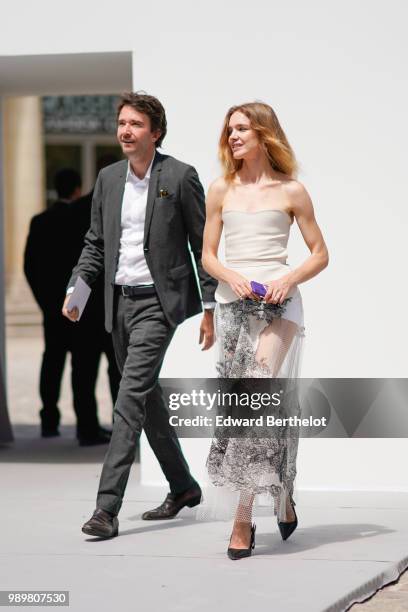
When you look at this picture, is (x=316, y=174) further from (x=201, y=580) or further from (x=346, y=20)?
(x=201, y=580)

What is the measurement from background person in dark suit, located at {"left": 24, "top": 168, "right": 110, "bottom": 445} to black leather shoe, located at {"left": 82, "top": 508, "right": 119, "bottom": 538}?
363 centimetres

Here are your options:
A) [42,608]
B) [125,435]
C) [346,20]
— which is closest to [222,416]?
[125,435]

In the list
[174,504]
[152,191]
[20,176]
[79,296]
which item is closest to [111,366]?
[174,504]

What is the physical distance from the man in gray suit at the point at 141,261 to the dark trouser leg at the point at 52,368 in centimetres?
388

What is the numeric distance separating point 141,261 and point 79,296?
33cm

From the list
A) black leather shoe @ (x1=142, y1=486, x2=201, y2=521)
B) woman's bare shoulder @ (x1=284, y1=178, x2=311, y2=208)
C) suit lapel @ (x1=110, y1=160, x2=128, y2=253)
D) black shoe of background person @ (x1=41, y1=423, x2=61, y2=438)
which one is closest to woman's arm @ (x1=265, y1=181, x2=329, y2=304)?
woman's bare shoulder @ (x1=284, y1=178, x2=311, y2=208)

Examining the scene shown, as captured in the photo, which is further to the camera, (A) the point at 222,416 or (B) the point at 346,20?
(B) the point at 346,20

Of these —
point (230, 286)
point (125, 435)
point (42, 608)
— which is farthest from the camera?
point (125, 435)

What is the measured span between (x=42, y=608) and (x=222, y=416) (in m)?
1.26

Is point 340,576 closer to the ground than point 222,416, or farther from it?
closer to the ground

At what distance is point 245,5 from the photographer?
742 centimetres

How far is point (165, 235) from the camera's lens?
A: 6.14 m

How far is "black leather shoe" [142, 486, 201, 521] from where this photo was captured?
6.52m

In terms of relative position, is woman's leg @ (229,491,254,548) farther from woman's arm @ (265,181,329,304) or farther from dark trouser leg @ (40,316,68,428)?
dark trouser leg @ (40,316,68,428)
